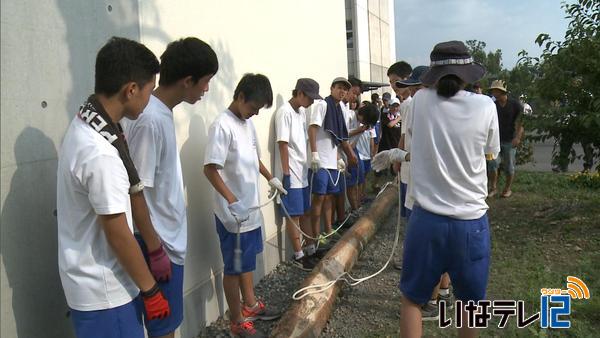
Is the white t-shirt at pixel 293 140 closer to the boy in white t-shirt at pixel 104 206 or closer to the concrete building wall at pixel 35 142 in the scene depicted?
the concrete building wall at pixel 35 142

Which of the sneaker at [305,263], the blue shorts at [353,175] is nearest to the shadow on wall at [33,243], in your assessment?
the sneaker at [305,263]

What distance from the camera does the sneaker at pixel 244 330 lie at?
11.0 ft

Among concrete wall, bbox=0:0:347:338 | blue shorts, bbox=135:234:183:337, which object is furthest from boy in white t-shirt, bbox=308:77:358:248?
blue shorts, bbox=135:234:183:337

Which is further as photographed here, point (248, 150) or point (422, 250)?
point (248, 150)

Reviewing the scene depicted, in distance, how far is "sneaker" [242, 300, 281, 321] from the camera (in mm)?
3639

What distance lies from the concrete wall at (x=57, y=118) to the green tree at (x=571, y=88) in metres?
3.52

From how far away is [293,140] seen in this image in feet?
15.6

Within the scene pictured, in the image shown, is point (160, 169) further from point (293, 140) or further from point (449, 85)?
point (293, 140)

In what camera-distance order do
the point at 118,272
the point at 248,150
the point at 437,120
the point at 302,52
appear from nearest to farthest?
the point at 118,272
the point at 437,120
the point at 248,150
the point at 302,52

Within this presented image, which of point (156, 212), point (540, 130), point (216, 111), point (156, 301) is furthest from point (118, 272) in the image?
point (540, 130)

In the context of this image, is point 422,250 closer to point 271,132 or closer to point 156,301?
point 156,301

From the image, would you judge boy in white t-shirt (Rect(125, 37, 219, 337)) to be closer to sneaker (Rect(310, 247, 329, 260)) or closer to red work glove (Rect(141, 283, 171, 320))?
red work glove (Rect(141, 283, 171, 320))

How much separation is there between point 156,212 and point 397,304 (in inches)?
94.1

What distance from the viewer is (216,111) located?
12.5ft
